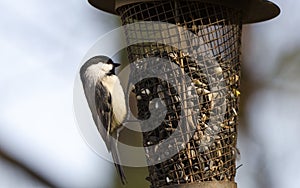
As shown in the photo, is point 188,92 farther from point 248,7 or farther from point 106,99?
point 106,99

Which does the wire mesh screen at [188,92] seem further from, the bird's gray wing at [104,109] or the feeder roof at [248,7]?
the bird's gray wing at [104,109]

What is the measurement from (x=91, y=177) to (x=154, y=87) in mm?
5422

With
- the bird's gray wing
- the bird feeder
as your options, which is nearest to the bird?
the bird's gray wing

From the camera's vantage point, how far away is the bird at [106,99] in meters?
5.45

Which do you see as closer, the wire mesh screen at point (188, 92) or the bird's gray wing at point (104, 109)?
the wire mesh screen at point (188, 92)

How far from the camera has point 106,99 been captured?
18.1ft

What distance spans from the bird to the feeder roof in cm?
52

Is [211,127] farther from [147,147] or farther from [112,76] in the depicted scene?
[112,76]

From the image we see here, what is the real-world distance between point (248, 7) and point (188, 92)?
628mm

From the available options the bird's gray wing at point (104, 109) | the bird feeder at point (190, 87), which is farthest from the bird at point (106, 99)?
the bird feeder at point (190, 87)

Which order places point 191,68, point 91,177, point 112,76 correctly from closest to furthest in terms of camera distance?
point 191,68 < point 112,76 < point 91,177

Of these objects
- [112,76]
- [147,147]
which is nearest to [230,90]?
[147,147]

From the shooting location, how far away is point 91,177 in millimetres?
10242

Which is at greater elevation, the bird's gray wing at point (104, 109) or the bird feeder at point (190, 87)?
the bird feeder at point (190, 87)
